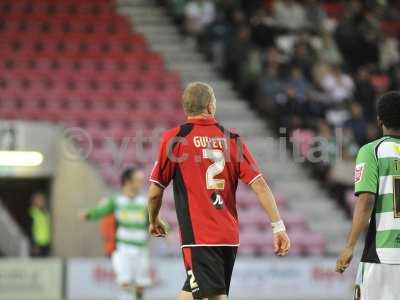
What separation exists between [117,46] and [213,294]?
1244cm

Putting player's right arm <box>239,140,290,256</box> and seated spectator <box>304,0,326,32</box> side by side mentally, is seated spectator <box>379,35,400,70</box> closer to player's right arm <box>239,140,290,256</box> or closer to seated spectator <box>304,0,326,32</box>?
seated spectator <box>304,0,326,32</box>

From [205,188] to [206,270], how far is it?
0.53 m

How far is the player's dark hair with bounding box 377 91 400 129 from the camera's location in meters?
5.93

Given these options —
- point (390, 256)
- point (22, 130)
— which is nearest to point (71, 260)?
point (22, 130)

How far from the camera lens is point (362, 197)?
5.83 meters

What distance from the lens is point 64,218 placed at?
16.0 metres

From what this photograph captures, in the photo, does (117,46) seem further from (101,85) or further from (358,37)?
(358,37)

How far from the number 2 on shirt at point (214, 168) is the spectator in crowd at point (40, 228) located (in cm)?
1040

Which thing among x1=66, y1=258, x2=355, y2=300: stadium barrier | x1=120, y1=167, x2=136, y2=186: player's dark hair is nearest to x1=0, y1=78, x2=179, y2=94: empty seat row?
x1=66, y1=258, x2=355, y2=300: stadium barrier

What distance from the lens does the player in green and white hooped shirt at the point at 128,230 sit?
37.7 feet

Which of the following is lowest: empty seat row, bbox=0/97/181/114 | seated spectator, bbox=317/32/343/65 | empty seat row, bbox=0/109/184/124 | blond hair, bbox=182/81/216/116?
blond hair, bbox=182/81/216/116

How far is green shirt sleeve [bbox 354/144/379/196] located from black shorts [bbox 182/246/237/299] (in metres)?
1.06

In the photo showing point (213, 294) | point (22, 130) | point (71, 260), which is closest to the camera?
point (213, 294)

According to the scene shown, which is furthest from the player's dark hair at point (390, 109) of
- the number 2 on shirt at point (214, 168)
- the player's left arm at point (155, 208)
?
the player's left arm at point (155, 208)
